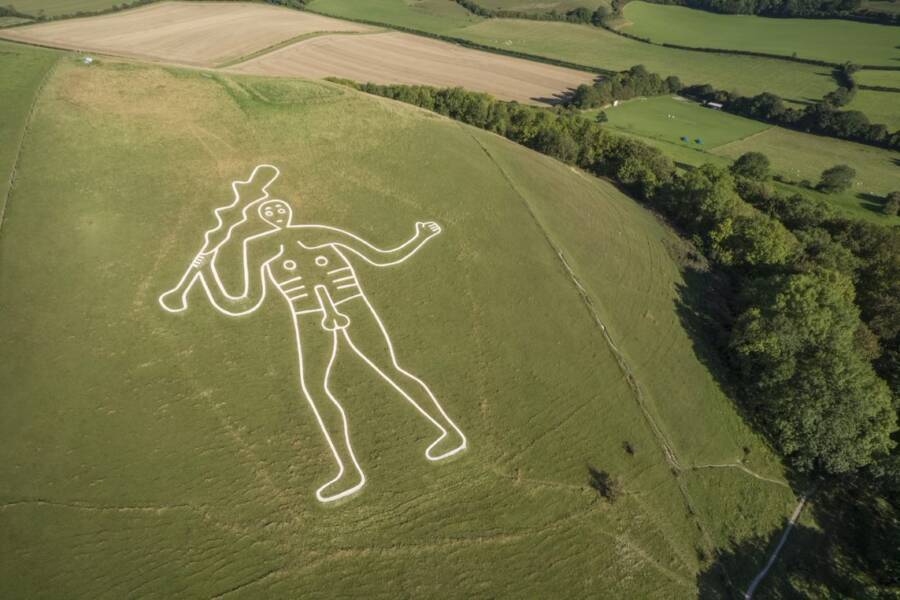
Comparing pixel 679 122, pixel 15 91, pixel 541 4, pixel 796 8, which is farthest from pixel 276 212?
pixel 796 8

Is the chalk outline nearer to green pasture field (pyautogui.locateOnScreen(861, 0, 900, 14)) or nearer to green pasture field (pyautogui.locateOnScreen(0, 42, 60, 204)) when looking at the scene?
green pasture field (pyautogui.locateOnScreen(0, 42, 60, 204))

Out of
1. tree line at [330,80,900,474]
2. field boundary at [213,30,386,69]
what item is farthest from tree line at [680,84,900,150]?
field boundary at [213,30,386,69]

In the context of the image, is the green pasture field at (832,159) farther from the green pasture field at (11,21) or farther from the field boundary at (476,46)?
the green pasture field at (11,21)

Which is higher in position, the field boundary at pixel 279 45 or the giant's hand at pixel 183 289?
the field boundary at pixel 279 45

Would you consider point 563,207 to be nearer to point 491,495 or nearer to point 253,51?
point 491,495

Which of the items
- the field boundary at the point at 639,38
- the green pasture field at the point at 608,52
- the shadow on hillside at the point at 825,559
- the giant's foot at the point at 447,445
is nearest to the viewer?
the shadow on hillside at the point at 825,559

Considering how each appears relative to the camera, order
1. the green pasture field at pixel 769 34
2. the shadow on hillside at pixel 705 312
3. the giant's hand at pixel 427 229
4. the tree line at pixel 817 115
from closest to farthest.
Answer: the shadow on hillside at pixel 705 312 < the giant's hand at pixel 427 229 < the tree line at pixel 817 115 < the green pasture field at pixel 769 34

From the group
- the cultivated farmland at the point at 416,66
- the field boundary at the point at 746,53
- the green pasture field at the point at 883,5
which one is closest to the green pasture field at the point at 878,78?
the field boundary at the point at 746,53
